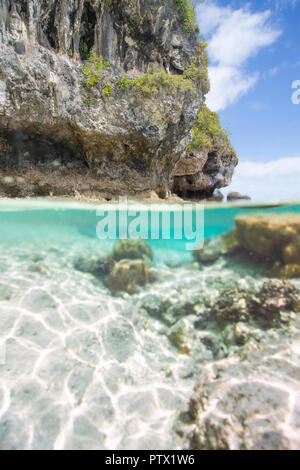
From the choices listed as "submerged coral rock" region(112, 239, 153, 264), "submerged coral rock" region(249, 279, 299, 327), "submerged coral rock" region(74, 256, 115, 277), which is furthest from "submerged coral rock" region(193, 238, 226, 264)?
"submerged coral rock" region(249, 279, 299, 327)

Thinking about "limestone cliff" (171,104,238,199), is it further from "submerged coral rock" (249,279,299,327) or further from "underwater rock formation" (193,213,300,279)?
"submerged coral rock" (249,279,299,327)

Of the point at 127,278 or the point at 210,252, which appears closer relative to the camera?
the point at 127,278

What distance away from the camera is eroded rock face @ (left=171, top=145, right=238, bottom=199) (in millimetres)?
6656

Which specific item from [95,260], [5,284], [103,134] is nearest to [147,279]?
[95,260]

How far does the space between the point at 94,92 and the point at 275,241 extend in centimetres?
1032

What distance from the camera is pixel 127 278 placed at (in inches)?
→ 383

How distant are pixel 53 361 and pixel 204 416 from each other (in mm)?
3613

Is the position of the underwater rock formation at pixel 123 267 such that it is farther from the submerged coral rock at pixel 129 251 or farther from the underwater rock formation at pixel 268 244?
the underwater rock formation at pixel 268 244

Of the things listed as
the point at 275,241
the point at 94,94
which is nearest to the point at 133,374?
the point at 94,94

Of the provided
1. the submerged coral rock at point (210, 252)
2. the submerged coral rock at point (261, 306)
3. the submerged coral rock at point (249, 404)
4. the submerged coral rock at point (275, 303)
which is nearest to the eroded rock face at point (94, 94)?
the submerged coral rock at point (249, 404)

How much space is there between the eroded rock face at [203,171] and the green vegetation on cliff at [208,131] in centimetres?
22

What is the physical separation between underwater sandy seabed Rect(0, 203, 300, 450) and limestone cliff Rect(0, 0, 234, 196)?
400 centimetres

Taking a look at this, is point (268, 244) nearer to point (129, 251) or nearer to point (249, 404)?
point (129, 251)

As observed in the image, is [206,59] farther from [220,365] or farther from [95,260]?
[95,260]
